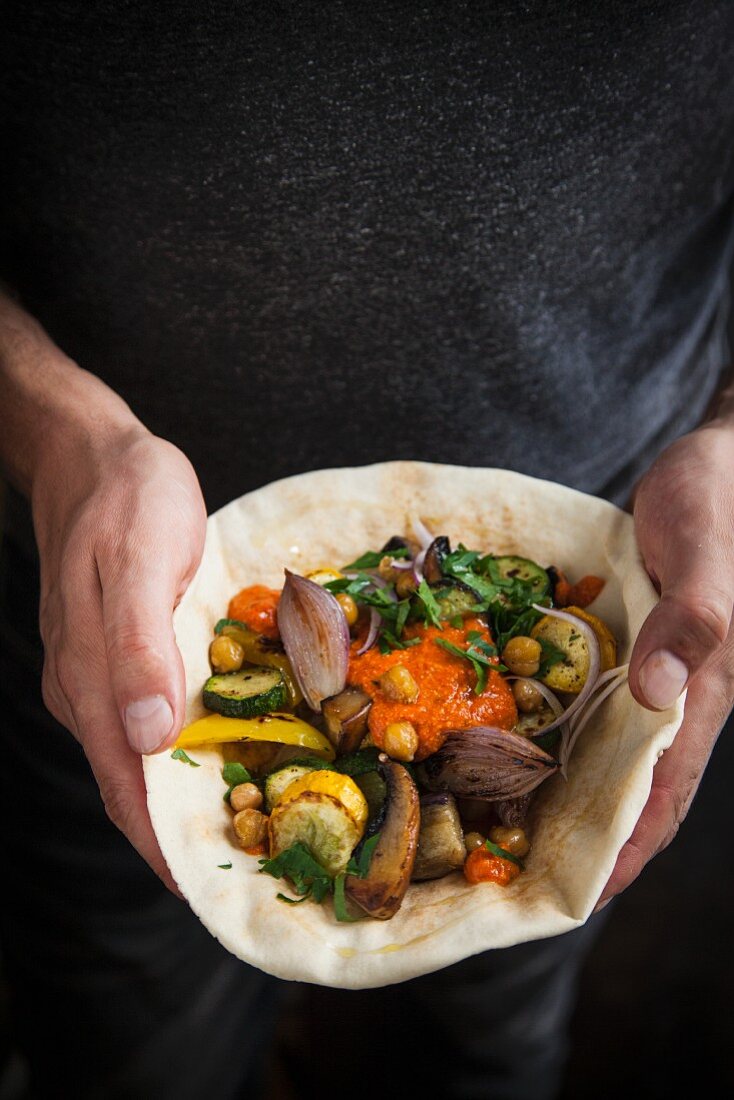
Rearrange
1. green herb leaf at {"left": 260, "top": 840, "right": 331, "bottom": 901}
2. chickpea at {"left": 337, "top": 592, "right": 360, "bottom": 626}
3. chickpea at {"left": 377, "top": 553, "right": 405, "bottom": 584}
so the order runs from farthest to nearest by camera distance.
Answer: chickpea at {"left": 377, "top": 553, "right": 405, "bottom": 584}
chickpea at {"left": 337, "top": 592, "right": 360, "bottom": 626}
green herb leaf at {"left": 260, "top": 840, "right": 331, "bottom": 901}

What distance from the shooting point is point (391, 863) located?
1.46m

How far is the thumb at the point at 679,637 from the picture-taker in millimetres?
1433

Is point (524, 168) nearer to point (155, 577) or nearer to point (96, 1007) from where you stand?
point (155, 577)

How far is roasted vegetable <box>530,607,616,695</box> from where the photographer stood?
1.70 m

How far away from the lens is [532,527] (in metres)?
2.04

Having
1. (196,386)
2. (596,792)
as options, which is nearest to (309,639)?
(596,792)

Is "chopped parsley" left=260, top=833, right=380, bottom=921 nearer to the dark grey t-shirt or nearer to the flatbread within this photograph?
the flatbread

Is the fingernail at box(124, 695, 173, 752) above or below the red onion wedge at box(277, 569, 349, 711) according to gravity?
above

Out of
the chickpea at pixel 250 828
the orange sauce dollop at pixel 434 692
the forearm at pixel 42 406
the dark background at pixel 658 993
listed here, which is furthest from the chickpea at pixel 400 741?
the dark background at pixel 658 993

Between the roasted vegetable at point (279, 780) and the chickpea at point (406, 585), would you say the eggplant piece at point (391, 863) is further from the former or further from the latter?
the chickpea at point (406, 585)

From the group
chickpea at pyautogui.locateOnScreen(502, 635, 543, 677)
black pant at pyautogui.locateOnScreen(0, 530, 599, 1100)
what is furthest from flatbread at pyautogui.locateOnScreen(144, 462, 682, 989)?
black pant at pyautogui.locateOnScreen(0, 530, 599, 1100)

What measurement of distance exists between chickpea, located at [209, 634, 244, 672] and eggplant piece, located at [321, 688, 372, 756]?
215 millimetres

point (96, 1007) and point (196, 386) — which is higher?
point (196, 386)

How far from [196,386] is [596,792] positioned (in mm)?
1264
